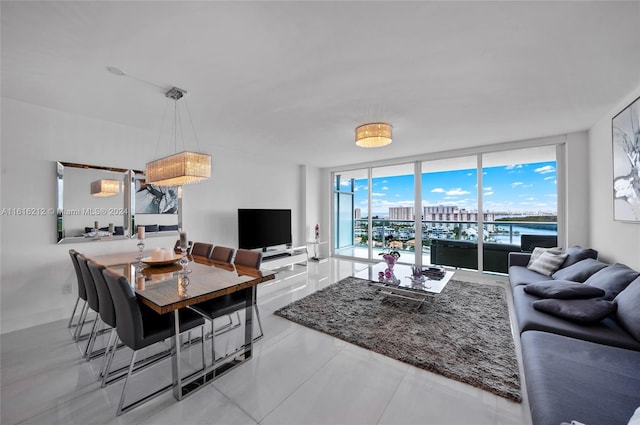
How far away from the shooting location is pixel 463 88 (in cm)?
251

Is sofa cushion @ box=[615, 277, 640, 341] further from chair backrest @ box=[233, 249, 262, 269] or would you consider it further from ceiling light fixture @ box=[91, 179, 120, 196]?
ceiling light fixture @ box=[91, 179, 120, 196]

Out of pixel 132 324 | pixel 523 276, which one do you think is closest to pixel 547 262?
pixel 523 276

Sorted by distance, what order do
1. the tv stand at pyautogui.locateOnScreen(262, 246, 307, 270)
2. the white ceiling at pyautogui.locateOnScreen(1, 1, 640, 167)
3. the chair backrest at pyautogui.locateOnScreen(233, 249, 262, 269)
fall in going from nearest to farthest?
the white ceiling at pyautogui.locateOnScreen(1, 1, 640, 167) → the chair backrest at pyautogui.locateOnScreen(233, 249, 262, 269) → the tv stand at pyautogui.locateOnScreen(262, 246, 307, 270)

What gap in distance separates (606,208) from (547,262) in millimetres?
1004

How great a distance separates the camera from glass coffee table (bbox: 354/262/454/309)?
3145mm

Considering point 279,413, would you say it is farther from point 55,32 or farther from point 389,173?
point 389,173

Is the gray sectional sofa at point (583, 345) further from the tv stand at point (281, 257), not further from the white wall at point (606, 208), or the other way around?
the tv stand at point (281, 257)

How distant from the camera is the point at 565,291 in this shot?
225 centimetres

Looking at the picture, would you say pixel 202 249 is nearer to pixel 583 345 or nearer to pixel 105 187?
pixel 105 187

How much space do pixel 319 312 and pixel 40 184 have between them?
11.9 feet

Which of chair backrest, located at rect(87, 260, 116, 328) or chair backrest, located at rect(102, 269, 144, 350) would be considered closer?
chair backrest, located at rect(102, 269, 144, 350)

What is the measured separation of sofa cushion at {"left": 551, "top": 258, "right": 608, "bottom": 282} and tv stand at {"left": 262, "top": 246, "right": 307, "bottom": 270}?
162 inches

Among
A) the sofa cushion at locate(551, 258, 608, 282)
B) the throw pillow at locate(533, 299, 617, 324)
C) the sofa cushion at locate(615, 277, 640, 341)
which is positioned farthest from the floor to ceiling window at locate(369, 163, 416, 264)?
the sofa cushion at locate(615, 277, 640, 341)

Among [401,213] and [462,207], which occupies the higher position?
[462,207]
